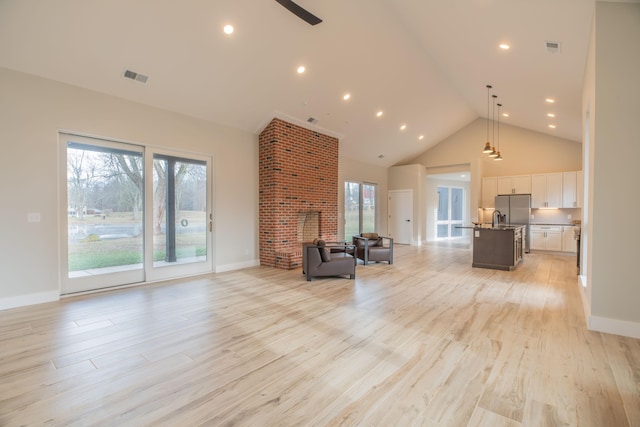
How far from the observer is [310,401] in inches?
78.2

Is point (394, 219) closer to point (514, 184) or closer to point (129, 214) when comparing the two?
point (514, 184)

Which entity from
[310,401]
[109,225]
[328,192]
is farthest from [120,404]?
[328,192]

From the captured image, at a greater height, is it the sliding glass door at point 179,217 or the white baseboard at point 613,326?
the sliding glass door at point 179,217

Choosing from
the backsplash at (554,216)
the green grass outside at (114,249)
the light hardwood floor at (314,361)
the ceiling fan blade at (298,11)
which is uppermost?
the ceiling fan blade at (298,11)

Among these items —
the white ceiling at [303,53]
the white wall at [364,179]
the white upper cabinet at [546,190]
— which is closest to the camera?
the white ceiling at [303,53]

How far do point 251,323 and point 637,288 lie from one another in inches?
157

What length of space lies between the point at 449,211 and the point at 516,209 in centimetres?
402

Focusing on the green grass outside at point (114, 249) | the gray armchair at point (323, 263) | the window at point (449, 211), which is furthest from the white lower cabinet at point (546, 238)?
the green grass outside at point (114, 249)

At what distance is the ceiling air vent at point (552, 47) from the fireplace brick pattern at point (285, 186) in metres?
4.57

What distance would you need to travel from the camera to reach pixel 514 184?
30.4ft

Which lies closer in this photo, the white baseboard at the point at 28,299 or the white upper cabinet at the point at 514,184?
the white baseboard at the point at 28,299

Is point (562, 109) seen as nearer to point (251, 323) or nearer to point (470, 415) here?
point (470, 415)

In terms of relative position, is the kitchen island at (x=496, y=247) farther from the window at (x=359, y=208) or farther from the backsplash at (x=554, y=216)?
the window at (x=359, y=208)

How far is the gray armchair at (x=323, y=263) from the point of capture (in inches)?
209
